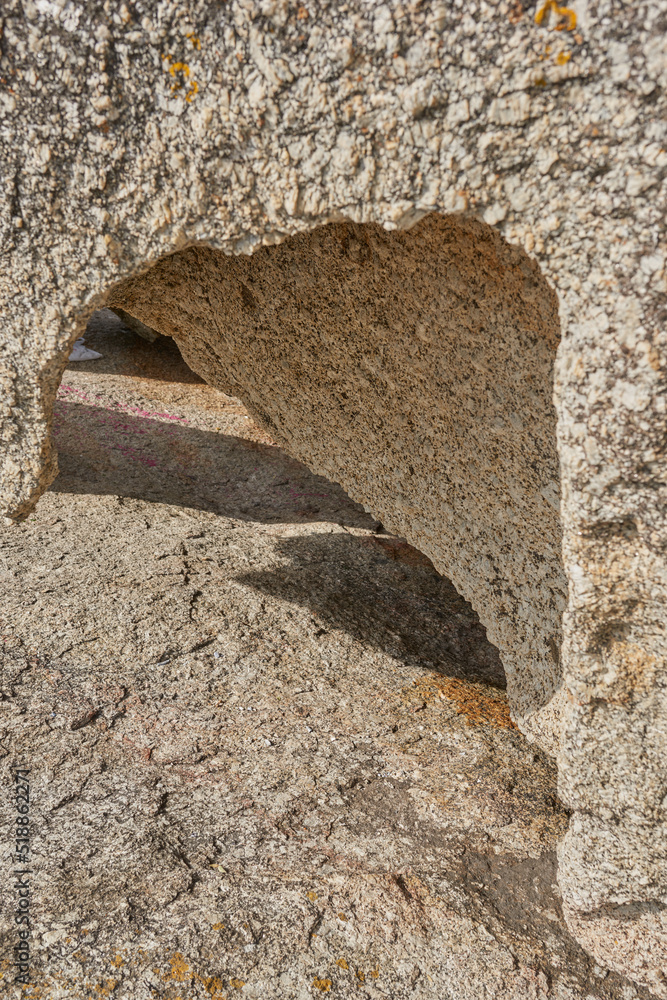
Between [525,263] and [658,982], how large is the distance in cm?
204

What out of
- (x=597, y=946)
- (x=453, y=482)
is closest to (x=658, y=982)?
(x=597, y=946)

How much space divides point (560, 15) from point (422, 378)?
1.35 metres

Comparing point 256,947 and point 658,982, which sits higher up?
point 658,982

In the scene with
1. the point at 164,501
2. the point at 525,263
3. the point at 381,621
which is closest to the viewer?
the point at 525,263

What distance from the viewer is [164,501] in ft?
14.1

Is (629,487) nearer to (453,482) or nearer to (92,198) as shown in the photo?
(453,482)

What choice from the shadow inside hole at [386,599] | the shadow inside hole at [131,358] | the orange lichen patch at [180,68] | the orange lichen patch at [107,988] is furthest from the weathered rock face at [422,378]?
the shadow inside hole at [131,358]

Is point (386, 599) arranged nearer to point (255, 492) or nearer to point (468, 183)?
point (255, 492)

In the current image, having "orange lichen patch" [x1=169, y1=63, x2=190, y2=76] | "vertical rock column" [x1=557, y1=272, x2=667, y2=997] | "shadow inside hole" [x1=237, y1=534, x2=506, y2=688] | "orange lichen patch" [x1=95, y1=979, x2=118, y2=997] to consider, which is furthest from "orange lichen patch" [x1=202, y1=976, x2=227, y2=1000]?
"orange lichen patch" [x1=169, y1=63, x2=190, y2=76]

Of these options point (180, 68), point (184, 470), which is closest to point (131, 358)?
point (184, 470)

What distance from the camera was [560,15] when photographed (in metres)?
1.47

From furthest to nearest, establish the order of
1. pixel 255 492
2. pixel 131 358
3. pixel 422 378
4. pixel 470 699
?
1. pixel 131 358
2. pixel 255 492
3. pixel 470 699
4. pixel 422 378

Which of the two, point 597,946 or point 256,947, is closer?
point 256,947

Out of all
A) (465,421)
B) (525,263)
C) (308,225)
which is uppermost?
(525,263)
